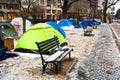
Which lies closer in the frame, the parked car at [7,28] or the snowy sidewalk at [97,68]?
the snowy sidewalk at [97,68]

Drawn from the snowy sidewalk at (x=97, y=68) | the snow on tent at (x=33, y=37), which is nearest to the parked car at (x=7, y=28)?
the snow on tent at (x=33, y=37)

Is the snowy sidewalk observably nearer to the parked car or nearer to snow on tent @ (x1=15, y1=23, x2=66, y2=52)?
snow on tent @ (x1=15, y1=23, x2=66, y2=52)

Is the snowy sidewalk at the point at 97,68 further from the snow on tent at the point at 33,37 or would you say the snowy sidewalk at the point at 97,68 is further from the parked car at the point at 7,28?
the parked car at the point at 7,28

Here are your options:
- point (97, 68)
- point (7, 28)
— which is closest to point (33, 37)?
point (97, 68)

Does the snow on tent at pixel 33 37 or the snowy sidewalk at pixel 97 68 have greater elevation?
the snow on tent at pixel 33 37

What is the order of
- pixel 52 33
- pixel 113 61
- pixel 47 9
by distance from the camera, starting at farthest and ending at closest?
1. pixel 47 9
2. pixel 52 33
3. pixel 113 61

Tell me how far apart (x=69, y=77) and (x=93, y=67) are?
5.31 feet

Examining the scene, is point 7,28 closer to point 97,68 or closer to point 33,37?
point 33,37

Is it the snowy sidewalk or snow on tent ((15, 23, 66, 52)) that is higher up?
snow on tent ((15, 23, 66, 52))

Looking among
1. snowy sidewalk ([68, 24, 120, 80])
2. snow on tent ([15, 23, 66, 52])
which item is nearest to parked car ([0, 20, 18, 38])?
snow on tent ([15, 23, 66, 52])

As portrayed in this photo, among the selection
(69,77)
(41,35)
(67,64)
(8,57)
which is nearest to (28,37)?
(41,35)

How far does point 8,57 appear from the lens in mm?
10633

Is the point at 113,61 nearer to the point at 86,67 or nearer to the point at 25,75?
the point at 86,67

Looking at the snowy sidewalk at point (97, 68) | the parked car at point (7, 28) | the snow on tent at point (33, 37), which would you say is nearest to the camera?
the snowy sidewalk at point (97, 68)
